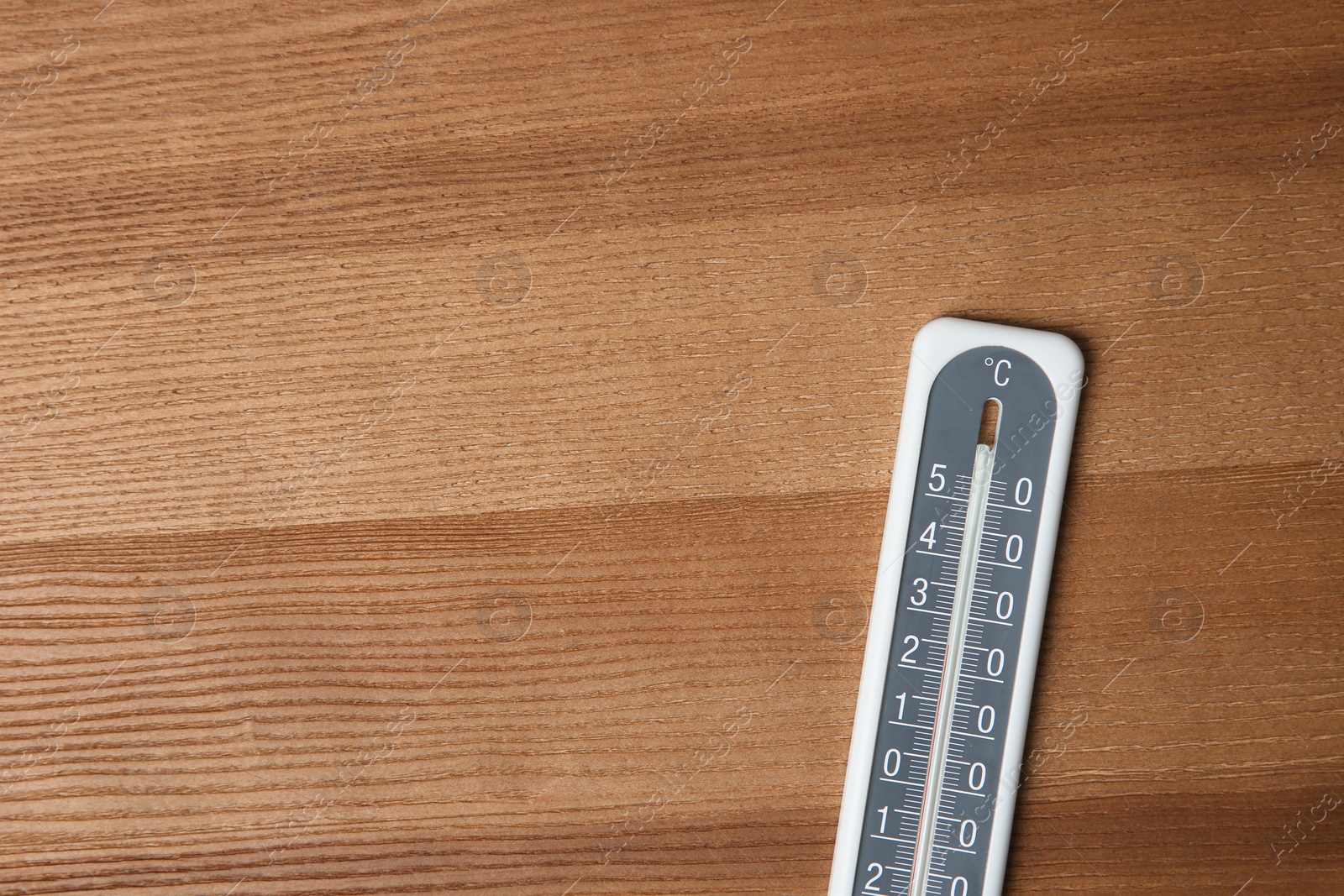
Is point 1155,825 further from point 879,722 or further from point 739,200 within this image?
point 739,200

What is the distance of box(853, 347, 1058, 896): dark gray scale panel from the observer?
70 centimetres

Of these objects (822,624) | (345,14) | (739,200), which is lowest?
(822,624)

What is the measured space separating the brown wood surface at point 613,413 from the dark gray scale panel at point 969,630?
4cm

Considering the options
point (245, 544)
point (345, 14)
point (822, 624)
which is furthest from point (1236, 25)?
point (245, 544)

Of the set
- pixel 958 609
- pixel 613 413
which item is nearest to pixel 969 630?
pixel 958 609

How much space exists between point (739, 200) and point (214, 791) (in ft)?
2.21

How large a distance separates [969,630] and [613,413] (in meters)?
0.35

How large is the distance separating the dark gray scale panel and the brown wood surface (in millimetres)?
42

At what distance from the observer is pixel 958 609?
704 mm

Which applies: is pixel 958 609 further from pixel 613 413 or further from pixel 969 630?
pixel 613 413

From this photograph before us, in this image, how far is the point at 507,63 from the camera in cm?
73

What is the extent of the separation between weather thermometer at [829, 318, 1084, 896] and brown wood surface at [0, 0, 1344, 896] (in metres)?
0.03

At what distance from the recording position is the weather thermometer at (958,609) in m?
0.70

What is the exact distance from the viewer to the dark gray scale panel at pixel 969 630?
0.70m
